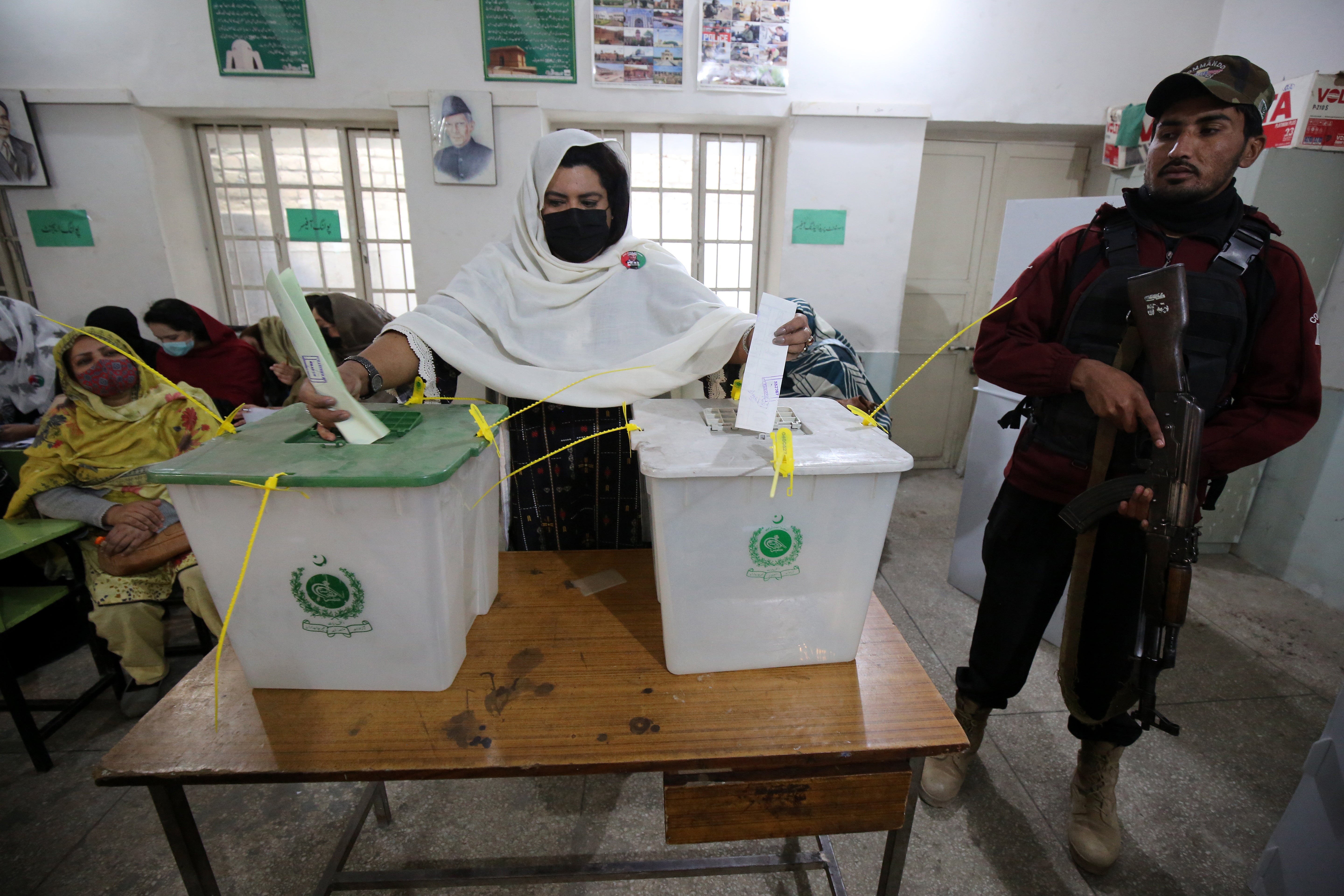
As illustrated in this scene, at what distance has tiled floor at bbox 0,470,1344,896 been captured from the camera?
4.48 feet

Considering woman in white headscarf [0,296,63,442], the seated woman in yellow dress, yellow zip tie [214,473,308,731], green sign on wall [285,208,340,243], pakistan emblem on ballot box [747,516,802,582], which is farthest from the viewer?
green sign on wall [285,208,340,243]

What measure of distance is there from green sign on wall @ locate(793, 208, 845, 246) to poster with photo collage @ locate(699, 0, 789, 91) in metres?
0.63

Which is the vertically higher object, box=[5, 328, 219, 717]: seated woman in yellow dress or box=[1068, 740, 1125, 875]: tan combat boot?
box=[5, 328, 219, 717]: seated woman in yellow dress

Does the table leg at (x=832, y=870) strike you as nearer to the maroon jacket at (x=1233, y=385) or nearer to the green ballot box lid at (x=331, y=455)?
the maroon jacket at (x=1233, y=385)

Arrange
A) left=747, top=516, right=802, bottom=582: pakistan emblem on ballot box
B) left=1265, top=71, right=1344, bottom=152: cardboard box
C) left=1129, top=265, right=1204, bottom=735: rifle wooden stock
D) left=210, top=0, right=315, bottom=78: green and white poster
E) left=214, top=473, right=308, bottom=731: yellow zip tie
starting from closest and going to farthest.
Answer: left=214, top=473, right=308, bottom=731: yellow zip tie → left=747, top=516, right=802, bottom=582: pakistan emblem on ballot box → left=1129, top=265, right=1204, bottom=735: rifle wooden stock → left=1265, top=71, right=1344, bottom=152: cardboard box → left=210, top=0, right=315, bottom=78: green and white poster

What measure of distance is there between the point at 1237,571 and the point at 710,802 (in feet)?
10.6

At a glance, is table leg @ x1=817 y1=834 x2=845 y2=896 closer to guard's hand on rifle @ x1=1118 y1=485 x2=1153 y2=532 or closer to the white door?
guard's hand on rifle @ x1=1118 y1=485 x2=1153 y2=532

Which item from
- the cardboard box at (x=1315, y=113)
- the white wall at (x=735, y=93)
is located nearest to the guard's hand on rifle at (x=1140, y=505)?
the cardboard box at (x=1315, y=113)

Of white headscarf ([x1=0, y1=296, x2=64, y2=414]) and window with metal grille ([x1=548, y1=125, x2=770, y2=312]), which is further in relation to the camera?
window with metal grille ([x1=548, y1=125, x2=770, y2=312])

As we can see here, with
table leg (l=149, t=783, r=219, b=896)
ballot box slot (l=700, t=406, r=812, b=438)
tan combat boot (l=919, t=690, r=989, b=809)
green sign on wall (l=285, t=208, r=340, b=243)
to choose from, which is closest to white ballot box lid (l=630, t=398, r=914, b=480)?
ballot box slot (l=700, t=406, r=812, b=438)

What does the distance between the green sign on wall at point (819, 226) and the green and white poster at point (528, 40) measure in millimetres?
1373

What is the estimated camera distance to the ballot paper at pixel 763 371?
77 cm

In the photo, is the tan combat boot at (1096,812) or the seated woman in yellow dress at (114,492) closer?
the tan combat boot at (1096,812)

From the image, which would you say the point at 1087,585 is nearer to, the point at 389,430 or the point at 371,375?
the point at 389,430
